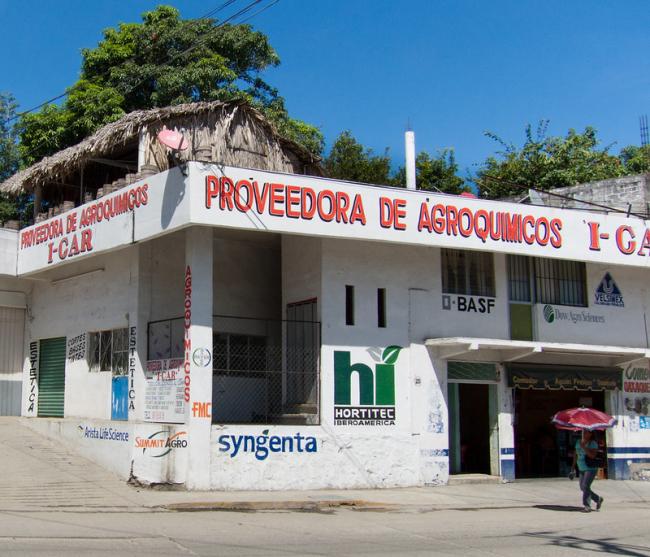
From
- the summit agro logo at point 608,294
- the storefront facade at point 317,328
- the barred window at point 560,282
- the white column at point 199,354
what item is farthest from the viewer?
the summit agro logo at point 608,294

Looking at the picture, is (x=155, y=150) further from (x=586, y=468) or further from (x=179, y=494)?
(x=586, y=468)

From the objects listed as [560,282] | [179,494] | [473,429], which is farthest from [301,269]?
[560,282]

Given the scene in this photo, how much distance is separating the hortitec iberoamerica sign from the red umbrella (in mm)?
4370

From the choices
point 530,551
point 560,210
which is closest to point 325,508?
point 530,551

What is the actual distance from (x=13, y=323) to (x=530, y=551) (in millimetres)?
15686

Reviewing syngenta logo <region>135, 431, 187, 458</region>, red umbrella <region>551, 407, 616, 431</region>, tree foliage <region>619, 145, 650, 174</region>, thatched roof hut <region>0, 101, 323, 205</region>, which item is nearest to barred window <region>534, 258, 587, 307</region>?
red umbrella <region>551, 407, 616, 431</region>

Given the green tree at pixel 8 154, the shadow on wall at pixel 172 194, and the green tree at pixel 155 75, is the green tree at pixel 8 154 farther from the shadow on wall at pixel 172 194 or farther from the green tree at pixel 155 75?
the shadow on wall at pixel 172 194

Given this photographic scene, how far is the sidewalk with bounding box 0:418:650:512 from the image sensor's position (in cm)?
1355

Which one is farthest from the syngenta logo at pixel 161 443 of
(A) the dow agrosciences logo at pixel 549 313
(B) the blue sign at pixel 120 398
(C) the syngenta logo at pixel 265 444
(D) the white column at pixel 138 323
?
(A) the dow agrosciences logo at pixel 549 313

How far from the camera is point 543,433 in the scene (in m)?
22.2

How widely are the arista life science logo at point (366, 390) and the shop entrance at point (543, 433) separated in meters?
5.41

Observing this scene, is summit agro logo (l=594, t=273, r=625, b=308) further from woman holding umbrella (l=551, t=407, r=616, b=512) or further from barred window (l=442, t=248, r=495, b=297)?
woman holding umbrella (l=551, t=407, r=616, b=512)

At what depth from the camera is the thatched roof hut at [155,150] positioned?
738 inches

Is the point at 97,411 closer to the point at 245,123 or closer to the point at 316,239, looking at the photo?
the point at 316,239
